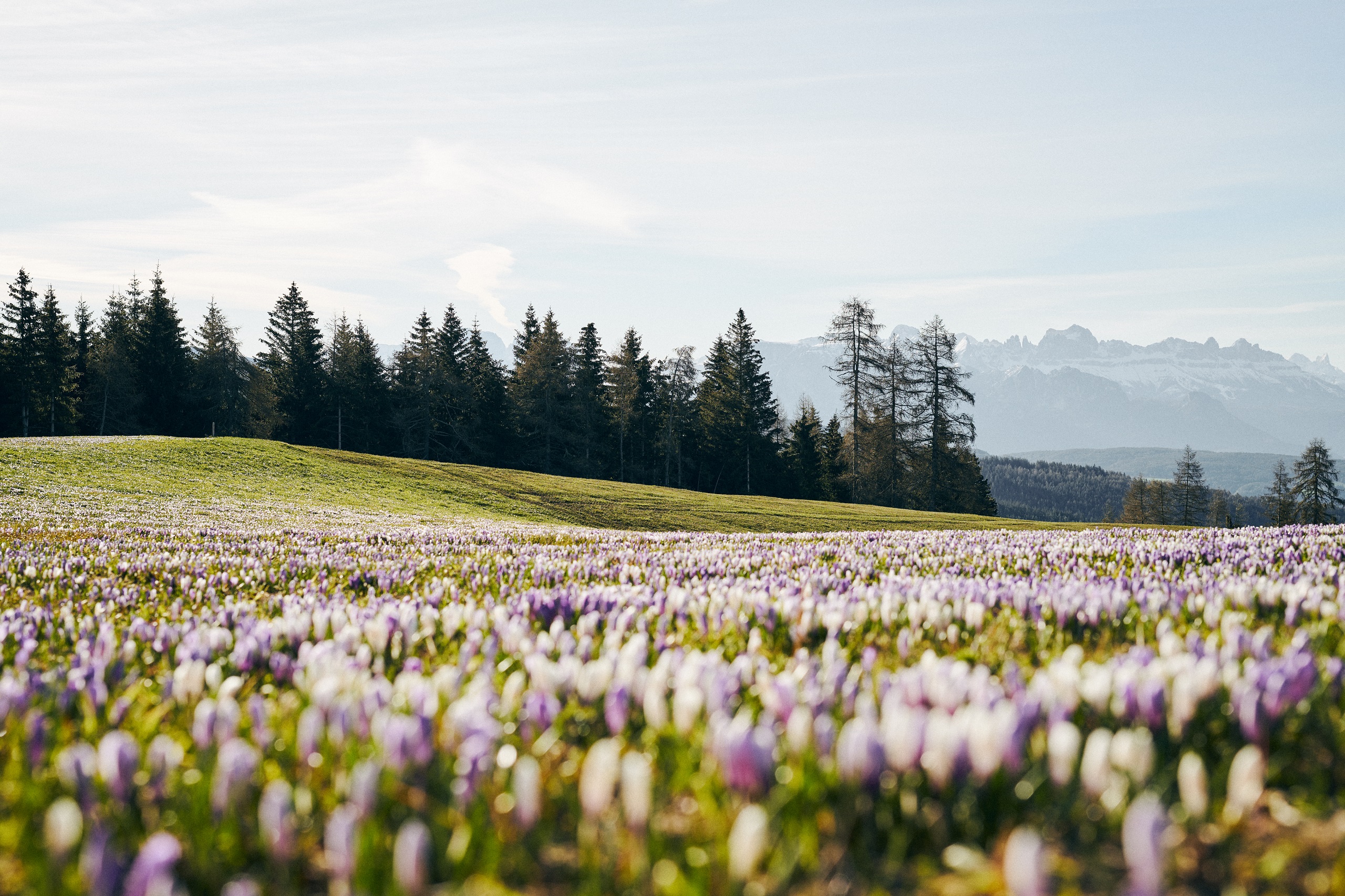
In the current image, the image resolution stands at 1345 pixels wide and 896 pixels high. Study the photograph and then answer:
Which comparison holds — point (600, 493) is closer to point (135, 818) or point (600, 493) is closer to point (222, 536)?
point (222, 536)

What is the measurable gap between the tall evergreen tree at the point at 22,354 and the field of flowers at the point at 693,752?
276ft

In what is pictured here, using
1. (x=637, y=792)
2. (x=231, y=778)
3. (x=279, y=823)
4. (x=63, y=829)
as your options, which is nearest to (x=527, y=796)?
(x=637, y=792)

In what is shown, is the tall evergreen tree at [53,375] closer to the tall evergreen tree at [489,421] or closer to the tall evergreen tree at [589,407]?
the tall evergreen tree at [489,421]

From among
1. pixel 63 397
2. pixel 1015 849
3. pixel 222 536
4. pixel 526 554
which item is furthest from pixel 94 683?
pixel 63 397

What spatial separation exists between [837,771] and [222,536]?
1429 centimetres

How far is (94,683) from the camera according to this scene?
3.29 meters

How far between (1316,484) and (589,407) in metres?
76.8

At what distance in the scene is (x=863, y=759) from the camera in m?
2.10

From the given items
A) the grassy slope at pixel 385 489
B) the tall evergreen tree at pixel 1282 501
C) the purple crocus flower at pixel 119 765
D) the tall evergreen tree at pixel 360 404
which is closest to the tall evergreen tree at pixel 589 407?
the tall evergreen tree at pixel 360 404

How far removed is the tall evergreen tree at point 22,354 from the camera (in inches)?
2689

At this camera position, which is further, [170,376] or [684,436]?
[684,436]

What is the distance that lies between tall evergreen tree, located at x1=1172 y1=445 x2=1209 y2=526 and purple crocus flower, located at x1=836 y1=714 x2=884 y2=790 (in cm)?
12315

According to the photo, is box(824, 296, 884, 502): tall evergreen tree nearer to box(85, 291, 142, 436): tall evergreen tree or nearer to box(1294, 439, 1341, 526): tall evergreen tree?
box(1294, 439, 1341, 526): tall evergreen tree

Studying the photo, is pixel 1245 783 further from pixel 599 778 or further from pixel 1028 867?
pixel 599 778
